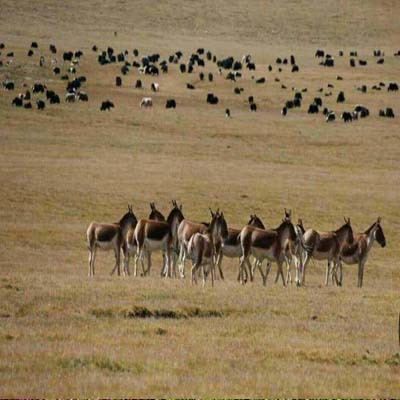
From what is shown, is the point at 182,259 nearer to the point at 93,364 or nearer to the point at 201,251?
the point at 201,251

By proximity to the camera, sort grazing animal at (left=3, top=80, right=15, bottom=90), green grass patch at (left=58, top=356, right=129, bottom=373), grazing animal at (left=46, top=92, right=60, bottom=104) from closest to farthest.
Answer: green grass patch at (left=58, top=356, right=129, bottom=373)
grazing animal at (left=46, top=92, right=60, bottom=104)
grazing animal at (left=3, top=80, right=15, bottom=90)

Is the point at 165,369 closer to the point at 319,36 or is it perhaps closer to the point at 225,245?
the point at 225,245

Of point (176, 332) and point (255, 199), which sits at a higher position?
point (255, 199)

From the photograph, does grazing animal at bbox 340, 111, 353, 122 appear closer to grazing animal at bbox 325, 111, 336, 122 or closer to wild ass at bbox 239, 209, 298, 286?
grazing animal at bbox 325, 111, 336, 122

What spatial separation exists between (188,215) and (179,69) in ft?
167

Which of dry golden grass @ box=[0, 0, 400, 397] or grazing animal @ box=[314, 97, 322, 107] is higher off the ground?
grazing animal @ box=[314, 97, 322, 107]

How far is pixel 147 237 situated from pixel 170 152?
25.1 metres

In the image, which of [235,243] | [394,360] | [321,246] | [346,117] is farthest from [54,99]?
[394,360]

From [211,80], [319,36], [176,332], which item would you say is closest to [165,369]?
[176,332]

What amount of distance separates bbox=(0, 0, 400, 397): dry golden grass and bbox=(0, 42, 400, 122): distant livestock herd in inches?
33.6

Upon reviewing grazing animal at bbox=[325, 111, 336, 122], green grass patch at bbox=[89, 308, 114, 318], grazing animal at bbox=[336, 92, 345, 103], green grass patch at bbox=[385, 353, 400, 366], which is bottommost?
green grass patch at bbox=[385, 353, 400, 366]

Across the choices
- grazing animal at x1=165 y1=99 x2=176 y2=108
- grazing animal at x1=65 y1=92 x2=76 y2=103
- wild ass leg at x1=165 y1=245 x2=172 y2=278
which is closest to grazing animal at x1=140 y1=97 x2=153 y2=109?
grazing animal at x1=165 y1=99 x2=176 y2=108

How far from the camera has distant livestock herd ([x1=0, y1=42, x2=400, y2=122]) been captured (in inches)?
2569

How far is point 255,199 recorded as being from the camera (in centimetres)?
3803
